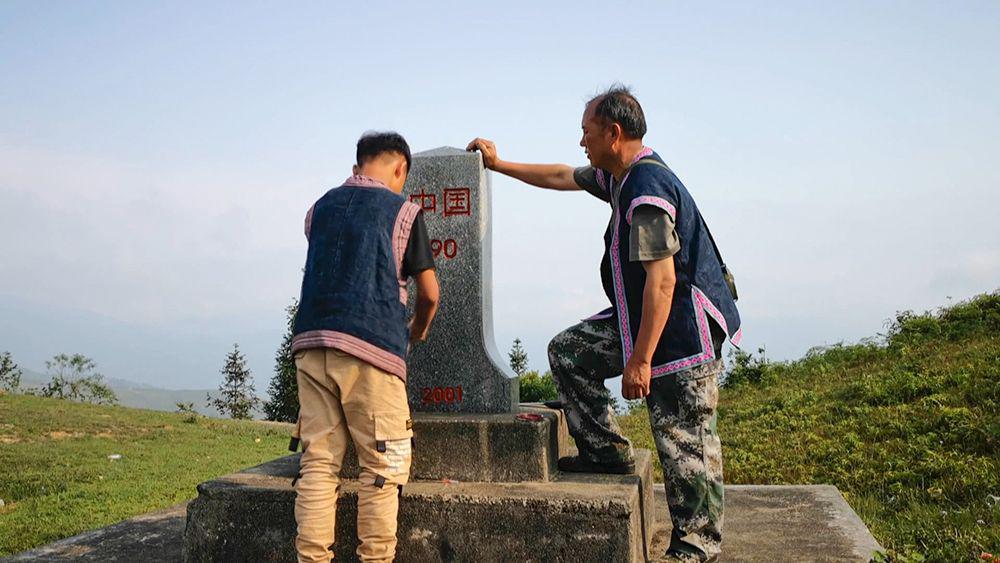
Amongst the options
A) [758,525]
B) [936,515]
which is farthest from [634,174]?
[936,515]

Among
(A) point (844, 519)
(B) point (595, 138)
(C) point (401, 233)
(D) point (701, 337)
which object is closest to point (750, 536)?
(A) point (844, 519)

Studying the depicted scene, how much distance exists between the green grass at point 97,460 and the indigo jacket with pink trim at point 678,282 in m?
4.38

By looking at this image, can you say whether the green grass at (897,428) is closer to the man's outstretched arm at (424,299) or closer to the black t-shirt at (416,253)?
the man's outstretched arm at (424,299)

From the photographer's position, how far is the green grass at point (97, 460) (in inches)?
248

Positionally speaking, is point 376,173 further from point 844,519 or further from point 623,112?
point 844,519

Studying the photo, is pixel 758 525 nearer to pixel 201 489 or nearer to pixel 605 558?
pixel 605 558

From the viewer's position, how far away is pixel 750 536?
4559 mm

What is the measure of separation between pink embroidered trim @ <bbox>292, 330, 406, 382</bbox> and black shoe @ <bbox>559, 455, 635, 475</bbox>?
1274 millimetres

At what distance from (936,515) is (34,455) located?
849cm

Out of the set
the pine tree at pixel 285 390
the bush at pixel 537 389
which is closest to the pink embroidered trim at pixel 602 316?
the bush at pixel 537 389

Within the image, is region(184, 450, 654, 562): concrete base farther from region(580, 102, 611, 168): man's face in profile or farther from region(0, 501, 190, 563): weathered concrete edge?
region(580, 102, 611, 168): man's face in profile

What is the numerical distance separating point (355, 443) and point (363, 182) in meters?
1.10

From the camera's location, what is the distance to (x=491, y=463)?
3934mm

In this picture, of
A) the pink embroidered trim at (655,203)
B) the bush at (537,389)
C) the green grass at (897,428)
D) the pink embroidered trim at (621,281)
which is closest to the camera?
the pink embroidered trim at (655,203)
